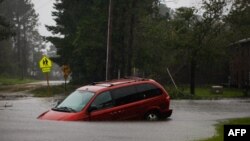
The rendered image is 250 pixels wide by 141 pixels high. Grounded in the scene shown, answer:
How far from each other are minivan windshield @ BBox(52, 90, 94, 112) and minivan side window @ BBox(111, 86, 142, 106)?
0.90 metres

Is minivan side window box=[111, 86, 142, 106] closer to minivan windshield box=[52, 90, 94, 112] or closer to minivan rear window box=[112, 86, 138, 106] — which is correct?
minivan rear window box=[112, 86, 138, 106]

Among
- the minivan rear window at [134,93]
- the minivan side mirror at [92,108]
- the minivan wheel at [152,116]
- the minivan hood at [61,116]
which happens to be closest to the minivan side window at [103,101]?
the minivan side mirror at [92,108]

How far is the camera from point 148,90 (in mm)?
21297

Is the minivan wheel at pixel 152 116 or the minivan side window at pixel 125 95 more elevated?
the minivan side window at pixel 125 95

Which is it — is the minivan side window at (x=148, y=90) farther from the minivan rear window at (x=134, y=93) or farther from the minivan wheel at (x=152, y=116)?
the minivan wheel at (x=152, y=116)

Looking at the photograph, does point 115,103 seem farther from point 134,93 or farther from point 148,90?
point 148,90

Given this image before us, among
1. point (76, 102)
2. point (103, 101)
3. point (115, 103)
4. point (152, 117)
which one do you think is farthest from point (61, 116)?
point (152, 117)

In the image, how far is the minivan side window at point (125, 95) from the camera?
20.4 metres

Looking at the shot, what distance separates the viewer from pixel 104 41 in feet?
168

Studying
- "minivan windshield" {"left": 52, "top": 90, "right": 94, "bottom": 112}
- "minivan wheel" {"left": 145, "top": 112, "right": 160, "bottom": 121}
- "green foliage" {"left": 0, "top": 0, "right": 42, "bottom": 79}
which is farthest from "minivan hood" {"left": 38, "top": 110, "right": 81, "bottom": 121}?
"green foliage" {"left": 0, "top": 0, "right": 42, "bottom": 79}

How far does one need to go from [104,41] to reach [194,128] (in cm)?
3442

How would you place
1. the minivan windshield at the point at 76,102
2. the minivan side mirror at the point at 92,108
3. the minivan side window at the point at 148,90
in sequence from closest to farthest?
the minivan side mirror at the point at 92,108 → the minivan windshield at the point at 76,102 → the minivan side window at the point at 148,90

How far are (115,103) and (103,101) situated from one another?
1.55ft

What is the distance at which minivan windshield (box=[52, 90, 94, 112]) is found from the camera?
19.8 m
